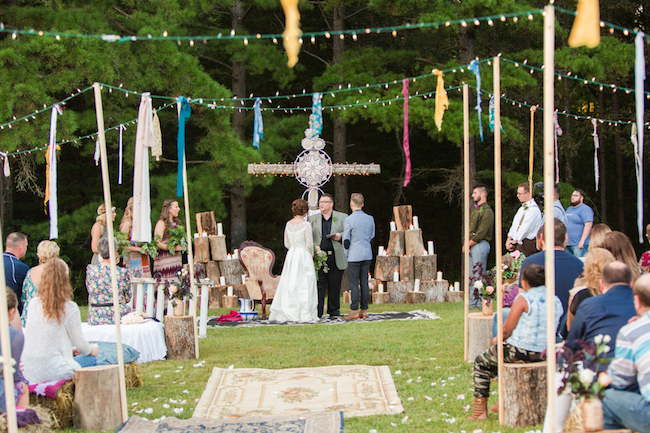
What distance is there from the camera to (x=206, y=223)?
512 inches

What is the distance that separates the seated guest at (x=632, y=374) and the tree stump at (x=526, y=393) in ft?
2.28

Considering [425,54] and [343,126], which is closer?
[343,126]

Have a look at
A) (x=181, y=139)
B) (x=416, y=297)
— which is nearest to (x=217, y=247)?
(x=416, y=297)

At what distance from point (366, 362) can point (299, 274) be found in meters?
3.17

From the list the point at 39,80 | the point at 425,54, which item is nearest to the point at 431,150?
the point at 425,54

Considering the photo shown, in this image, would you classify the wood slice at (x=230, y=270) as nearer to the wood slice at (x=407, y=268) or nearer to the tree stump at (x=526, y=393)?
the wood slice at (x=407, y=268)

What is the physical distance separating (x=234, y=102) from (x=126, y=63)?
10.3ft

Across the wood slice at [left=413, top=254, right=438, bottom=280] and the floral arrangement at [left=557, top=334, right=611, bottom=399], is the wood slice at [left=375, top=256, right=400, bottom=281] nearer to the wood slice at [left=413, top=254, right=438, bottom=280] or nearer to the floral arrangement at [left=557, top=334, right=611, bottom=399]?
the wood slice at [left=413, top=254, right=438, bottom=280]

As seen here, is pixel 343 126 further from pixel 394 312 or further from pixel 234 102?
pixel 394 312

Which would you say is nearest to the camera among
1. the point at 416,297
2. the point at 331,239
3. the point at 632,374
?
the point at 632,374

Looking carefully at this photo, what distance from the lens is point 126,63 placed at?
41.4ft

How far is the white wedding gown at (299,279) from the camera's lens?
945cm

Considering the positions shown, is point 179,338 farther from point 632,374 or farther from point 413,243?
point 413,243

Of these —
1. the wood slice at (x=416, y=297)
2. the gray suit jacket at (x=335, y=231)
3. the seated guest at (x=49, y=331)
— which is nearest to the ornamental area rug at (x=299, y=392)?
the seated guest at (x=49, y=331)
